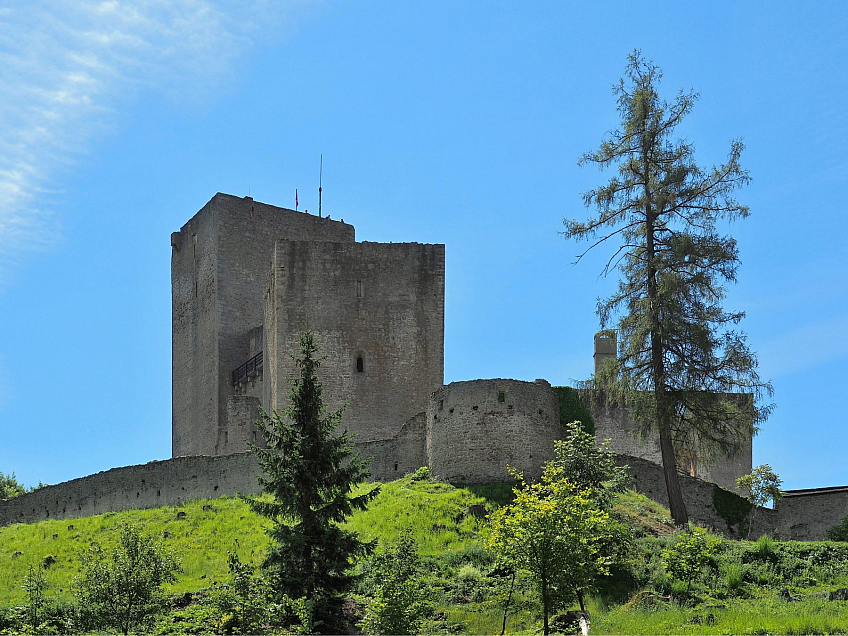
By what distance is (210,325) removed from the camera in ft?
197

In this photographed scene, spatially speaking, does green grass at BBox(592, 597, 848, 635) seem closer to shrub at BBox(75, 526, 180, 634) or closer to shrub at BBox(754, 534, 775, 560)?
shrub at BBox(754, 534, 775, 560)

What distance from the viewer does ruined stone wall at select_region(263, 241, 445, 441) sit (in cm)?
4900

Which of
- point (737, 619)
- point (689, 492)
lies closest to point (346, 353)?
point (689, 492)

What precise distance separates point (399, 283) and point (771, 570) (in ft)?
72.0

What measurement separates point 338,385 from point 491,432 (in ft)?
36.4

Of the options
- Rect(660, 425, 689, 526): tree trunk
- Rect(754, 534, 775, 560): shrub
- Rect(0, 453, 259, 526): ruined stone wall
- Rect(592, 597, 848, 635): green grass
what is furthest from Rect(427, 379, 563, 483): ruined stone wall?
Rect(592, 597, 848, 635): green grass

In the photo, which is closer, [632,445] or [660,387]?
[660,387]

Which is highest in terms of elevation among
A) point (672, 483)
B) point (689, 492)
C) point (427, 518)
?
point (672, 483)

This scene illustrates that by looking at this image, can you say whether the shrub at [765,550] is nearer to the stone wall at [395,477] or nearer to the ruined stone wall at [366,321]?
the stone wall at [395,477]

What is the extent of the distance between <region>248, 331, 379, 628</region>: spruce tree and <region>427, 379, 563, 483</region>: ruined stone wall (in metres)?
8.95

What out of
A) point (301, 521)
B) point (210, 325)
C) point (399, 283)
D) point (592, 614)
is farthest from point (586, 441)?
point (210, 325)

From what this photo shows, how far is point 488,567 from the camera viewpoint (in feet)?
107

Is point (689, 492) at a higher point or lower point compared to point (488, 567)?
higher

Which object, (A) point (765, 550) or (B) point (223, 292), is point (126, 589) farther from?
(B) point (223, 292)
